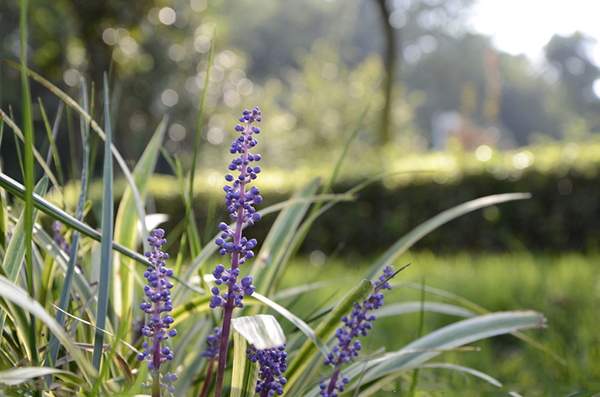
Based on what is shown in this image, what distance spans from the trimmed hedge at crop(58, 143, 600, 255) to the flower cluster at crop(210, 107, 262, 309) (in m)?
4.98

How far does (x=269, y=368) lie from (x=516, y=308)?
7.95 feet

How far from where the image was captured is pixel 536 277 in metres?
3.70

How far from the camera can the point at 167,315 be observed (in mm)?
1255

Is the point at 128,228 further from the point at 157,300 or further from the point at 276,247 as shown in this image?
the point at 157,300

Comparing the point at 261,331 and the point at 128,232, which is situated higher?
the point at 128,232

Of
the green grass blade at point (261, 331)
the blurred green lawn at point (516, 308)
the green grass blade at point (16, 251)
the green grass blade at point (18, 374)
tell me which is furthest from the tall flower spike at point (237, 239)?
the blurred green lawn at point (516, 308)

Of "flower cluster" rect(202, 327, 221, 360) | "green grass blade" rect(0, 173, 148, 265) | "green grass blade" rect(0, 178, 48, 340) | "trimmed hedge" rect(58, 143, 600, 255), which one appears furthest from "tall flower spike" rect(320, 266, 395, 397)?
"trimmed hedge" rect(58, 143, 600, 255)

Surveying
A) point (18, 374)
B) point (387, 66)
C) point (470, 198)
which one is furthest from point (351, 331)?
point (387, 66)

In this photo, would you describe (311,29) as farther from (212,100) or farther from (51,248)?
(51,248)

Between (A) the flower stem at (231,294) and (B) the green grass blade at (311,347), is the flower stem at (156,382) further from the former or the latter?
(B) the green grass blade at (311,347)

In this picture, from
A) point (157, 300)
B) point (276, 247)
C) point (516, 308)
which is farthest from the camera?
Result: point (516, 308)

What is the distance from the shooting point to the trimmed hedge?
21.4 feet

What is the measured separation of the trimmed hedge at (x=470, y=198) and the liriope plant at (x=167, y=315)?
4347 millimetres

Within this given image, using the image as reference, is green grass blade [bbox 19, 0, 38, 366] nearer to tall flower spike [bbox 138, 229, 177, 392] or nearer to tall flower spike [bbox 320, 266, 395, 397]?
tall flower spike [bbox 138, 229, 177, 392]
